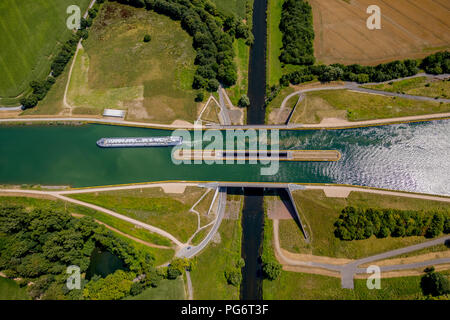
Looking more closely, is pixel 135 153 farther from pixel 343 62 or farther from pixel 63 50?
pixel 343 62

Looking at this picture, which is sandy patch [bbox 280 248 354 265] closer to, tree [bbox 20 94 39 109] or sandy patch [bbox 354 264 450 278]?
sandy patch [bbox 354 264 450 278]

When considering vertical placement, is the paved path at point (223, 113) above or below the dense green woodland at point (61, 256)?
above

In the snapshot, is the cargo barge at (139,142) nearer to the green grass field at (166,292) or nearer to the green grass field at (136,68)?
the green grass field at (136,68)

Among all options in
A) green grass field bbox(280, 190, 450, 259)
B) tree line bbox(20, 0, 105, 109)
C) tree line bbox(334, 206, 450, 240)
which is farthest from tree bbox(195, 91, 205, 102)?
tree line bbox(334, 206, 450, 240)

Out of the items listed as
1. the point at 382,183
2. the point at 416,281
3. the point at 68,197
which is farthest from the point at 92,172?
the point at 416,281

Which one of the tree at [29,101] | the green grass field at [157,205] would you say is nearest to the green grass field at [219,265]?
the green grass field at [157,205]
